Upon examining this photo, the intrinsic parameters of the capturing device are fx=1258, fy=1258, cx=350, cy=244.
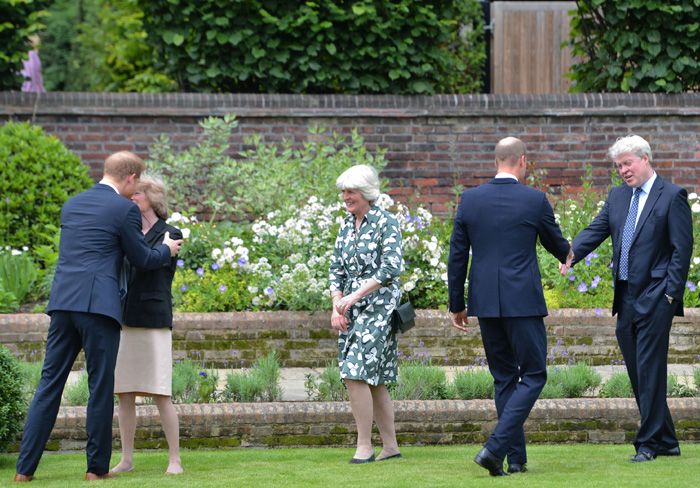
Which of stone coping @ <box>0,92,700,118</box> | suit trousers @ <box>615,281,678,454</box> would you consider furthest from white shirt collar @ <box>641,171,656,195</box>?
stone coping @ <box>0,92,700,118</box>

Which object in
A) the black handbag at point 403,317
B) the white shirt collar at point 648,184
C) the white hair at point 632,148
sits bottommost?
the black handbag at point 403,317

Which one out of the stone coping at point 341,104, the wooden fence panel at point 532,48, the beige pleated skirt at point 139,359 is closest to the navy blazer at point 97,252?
the beige pleated skirt at point 139,359

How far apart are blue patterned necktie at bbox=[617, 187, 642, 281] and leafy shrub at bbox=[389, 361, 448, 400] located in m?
1.59

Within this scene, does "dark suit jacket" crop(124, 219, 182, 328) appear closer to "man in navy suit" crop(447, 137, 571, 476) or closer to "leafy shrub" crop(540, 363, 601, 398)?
"man in navy suit" crop(447, 137, 571, 476)

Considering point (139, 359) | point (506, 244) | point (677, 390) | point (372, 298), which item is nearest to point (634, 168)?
point (506, 244)

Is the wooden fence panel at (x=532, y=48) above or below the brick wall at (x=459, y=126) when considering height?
above

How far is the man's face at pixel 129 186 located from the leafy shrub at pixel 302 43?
6239mm

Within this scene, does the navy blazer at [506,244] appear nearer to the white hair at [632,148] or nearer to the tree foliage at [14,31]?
the white hair at [632,148]

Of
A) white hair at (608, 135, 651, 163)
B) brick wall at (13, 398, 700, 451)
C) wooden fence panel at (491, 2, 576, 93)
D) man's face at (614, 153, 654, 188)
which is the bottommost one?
brick wall at (13, 398, 700, 451)

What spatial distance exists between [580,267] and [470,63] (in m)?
6.39

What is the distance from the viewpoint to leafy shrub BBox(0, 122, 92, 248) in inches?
435

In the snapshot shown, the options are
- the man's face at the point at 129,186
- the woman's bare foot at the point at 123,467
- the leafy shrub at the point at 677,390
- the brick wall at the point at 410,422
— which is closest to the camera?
the man's face at the point at 129,186

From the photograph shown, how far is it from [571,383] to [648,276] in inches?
56.8

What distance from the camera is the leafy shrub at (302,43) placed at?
1261 centimetres
